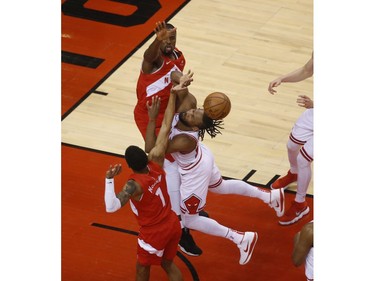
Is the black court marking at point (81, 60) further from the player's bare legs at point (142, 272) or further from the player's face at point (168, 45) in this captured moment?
the player's bare legs at point (142, 272)

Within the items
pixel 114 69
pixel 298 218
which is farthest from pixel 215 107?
pixel 114 69

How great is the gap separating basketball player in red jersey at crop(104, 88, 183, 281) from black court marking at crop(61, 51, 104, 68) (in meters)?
3.60

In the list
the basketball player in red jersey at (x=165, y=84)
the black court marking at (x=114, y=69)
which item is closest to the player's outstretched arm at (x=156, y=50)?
the basketball player in red jersey at (x=165, y=84)

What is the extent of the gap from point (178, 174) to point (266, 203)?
3.19 ft


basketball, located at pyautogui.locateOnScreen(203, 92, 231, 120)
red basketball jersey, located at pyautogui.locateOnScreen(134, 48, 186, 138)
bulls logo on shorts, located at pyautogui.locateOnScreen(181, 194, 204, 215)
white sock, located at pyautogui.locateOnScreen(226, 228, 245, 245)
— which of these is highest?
basketball, located at pyautogui.locateOnScreen(203, 92, 231, 120)

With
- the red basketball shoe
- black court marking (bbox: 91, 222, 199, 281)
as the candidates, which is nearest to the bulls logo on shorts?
black court marking (bbox: 91, 222, 199, 281)

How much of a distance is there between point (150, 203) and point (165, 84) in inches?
49.3

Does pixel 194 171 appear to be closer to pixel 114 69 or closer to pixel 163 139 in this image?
pixel 163 139

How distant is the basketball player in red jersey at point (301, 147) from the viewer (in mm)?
6250

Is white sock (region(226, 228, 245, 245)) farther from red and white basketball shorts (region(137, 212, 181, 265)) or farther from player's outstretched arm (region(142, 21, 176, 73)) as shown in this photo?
player's outstretched arm (region(142, 21, 176, 73))

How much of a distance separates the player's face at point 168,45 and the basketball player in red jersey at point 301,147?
91 centimetres

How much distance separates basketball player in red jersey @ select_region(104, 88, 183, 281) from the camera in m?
4.89
